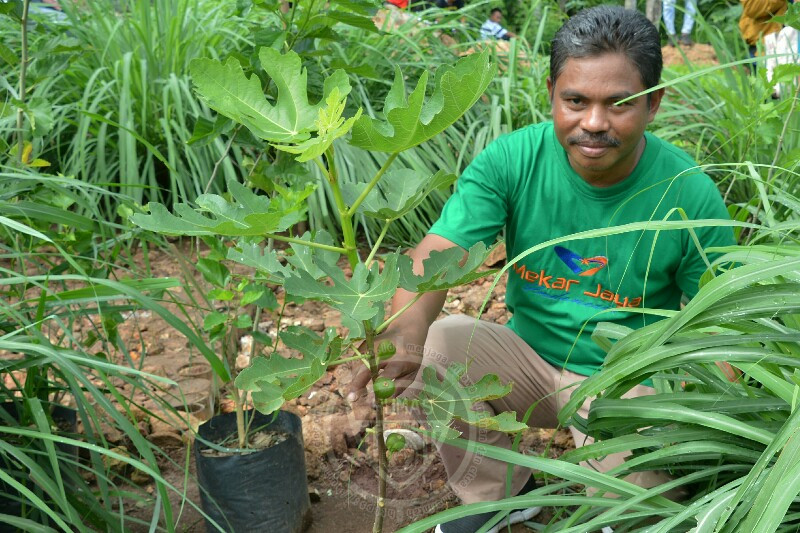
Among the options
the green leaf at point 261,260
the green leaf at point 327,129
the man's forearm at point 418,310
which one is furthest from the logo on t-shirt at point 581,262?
the green leaf at point 327,129

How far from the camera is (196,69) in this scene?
1002 mm

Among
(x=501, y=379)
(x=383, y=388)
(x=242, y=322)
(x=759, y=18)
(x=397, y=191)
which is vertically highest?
(x=759, y=18)

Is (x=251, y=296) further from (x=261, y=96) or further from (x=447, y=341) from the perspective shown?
(x=261, y=96)

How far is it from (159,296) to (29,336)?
340 millimetres

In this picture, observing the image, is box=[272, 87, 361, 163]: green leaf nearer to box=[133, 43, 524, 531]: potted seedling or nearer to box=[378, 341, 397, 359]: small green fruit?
box=[133, 43, 524, 531]: potted seedling

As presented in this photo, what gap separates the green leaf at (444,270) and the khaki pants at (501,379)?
0.77m

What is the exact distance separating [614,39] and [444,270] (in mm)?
908

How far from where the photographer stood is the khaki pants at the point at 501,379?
1945 mm

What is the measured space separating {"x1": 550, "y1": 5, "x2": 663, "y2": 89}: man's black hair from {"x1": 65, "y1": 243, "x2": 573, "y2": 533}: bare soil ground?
838mm

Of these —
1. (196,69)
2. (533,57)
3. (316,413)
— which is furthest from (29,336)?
(533,57)

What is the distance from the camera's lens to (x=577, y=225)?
197 centimetres

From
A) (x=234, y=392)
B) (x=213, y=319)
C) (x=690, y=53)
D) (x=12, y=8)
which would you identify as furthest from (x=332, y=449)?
(x=690, y=53)

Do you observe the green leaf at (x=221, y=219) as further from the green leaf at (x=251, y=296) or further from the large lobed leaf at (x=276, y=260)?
the green leaf at (x=251, y=296)

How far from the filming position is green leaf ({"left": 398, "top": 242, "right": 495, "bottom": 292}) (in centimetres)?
107
